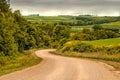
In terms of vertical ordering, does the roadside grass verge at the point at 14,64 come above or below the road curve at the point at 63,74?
below

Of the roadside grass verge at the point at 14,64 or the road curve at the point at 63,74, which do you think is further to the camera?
the roadside grass verge at the point at 14,64

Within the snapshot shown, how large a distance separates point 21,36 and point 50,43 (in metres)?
58.7

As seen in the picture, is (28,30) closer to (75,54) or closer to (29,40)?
(29,40)

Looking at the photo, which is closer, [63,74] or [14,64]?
[63,74]

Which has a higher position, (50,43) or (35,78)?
(35,78)

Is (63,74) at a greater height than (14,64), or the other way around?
(63,74)

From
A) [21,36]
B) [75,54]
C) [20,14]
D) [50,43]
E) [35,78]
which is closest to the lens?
[35,78]

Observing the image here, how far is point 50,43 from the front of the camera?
435 feet

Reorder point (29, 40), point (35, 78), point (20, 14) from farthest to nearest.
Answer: point (29, 40)
point (20, 14)
point (35, 78)

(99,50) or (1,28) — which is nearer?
(1,28)

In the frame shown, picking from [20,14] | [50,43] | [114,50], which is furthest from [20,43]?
[50,43]

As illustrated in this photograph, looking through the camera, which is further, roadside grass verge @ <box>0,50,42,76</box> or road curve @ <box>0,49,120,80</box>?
roadside grass verge @ <box>0,50,42,76</box>

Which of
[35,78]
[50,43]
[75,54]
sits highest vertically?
[35,78]

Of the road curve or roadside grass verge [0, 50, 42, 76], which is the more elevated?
the road curve
